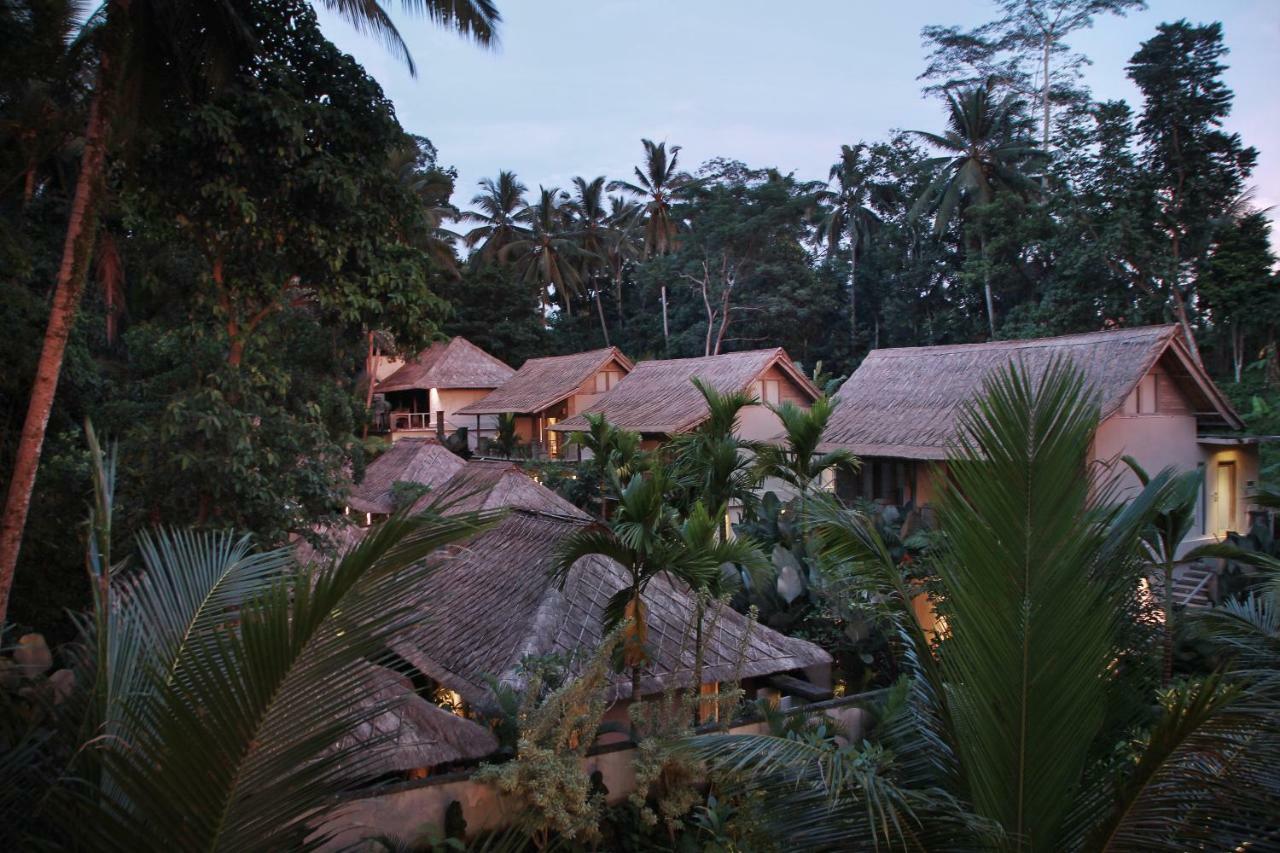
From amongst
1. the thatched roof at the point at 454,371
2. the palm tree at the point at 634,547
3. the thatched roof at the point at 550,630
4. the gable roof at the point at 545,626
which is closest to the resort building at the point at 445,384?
the thatched roof at the point at 454,371

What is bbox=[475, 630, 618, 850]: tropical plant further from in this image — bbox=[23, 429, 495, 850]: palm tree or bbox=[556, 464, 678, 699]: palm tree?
bbox=[23, 429, 495, 850]: palm tree

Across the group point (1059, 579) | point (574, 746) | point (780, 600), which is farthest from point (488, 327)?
point (1059, 579)

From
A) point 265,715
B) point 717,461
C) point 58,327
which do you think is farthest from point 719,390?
point 265,715

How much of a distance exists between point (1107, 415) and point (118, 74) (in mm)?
13509

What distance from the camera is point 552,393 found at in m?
27.6

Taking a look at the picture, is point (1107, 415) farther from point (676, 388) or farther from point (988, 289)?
point (988, 289)

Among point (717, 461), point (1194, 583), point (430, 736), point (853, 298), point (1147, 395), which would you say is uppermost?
point (853, 298)

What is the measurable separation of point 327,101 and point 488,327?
2882 cm

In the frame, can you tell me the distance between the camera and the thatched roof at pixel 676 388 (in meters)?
20.6

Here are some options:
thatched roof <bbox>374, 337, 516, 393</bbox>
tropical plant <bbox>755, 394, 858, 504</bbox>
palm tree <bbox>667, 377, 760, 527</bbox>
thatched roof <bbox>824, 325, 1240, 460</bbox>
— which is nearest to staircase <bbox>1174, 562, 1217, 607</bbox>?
thatched roof <bbox>824, 325, 1240, 460</bbox>

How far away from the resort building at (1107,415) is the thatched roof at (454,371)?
17.7m

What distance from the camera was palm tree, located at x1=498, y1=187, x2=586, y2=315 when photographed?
40312 millimetres

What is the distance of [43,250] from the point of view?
38.7ft

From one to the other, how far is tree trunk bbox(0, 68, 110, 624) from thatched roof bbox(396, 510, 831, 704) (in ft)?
9.41
